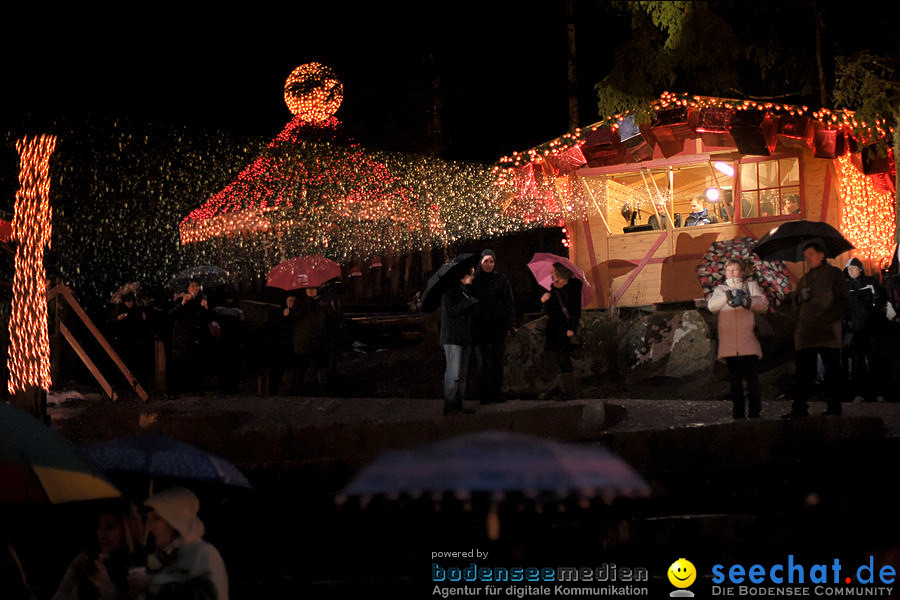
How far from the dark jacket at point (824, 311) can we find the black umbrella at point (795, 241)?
1.08 meters

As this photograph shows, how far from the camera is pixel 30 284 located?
1219 cm

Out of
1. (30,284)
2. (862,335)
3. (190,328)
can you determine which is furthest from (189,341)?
(862,335)

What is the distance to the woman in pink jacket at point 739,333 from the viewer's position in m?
8.95

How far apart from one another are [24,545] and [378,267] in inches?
625

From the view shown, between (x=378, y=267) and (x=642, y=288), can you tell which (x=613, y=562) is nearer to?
(x=642, y=288)

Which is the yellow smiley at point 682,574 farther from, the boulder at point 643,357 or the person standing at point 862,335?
the boulder at point 643,357

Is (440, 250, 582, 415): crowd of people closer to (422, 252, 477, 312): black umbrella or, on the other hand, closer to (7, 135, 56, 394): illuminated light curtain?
(422, 252, 477, 312): black umbrella

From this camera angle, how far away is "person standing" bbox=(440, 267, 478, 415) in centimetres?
1012

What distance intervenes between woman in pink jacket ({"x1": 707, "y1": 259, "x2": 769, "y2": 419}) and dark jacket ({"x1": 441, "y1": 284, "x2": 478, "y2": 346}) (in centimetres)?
255

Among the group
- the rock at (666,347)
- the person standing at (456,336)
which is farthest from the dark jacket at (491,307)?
the rock at (666,347)

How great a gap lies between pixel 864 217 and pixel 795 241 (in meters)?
7.35

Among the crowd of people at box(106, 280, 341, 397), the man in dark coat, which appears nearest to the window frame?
the crowd of people at box(106, 280, 341, 397)

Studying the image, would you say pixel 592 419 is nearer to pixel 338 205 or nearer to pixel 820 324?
pixel 820 324

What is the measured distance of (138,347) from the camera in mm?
14516
